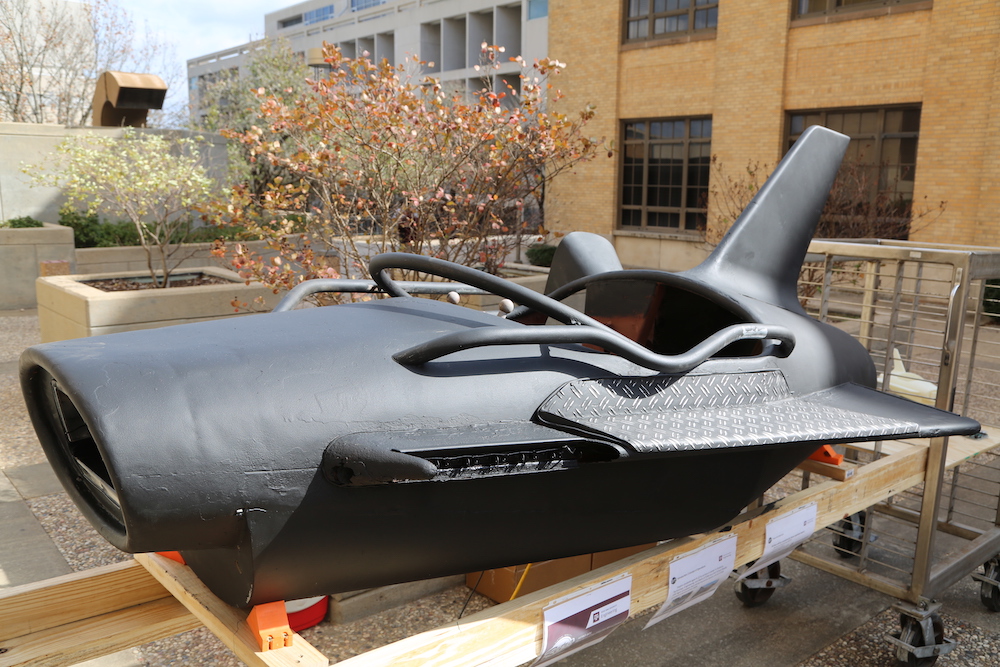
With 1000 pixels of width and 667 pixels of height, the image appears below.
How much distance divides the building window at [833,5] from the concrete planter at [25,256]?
12.8 meters

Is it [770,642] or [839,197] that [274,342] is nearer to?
[770,642]

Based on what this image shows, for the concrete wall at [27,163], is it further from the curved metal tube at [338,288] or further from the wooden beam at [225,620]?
the wooden beam at [225,620]

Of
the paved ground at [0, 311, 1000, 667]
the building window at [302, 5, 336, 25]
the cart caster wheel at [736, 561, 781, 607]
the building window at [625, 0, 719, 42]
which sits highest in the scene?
the building window at [302, 5, 336, 25]

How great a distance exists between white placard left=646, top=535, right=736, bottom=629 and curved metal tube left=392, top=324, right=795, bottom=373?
53 centimetres

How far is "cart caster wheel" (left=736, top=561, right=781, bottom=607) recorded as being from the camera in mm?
3266

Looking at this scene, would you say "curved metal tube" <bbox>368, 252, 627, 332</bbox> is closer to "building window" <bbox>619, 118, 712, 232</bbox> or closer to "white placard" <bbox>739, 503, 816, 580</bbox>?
"white placard" <bbox>739, 503, 816, 580</bbox>

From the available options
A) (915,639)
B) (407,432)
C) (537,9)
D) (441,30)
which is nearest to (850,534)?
(915,639)

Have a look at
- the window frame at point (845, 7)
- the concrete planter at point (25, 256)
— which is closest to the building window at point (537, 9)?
the window frame at point (845, 7)

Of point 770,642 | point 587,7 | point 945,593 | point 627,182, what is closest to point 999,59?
point 627,182

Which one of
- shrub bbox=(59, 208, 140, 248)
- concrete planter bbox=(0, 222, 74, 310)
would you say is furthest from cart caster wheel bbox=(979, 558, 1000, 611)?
shrub bbox=(59, 208, 140, 248)

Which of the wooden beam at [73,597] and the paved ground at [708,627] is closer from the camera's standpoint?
the wooden beam at [73,597]

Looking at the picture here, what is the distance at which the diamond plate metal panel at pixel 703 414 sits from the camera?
1.59 metres

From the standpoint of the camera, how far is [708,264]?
2.29 m

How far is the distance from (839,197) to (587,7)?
330 inches
